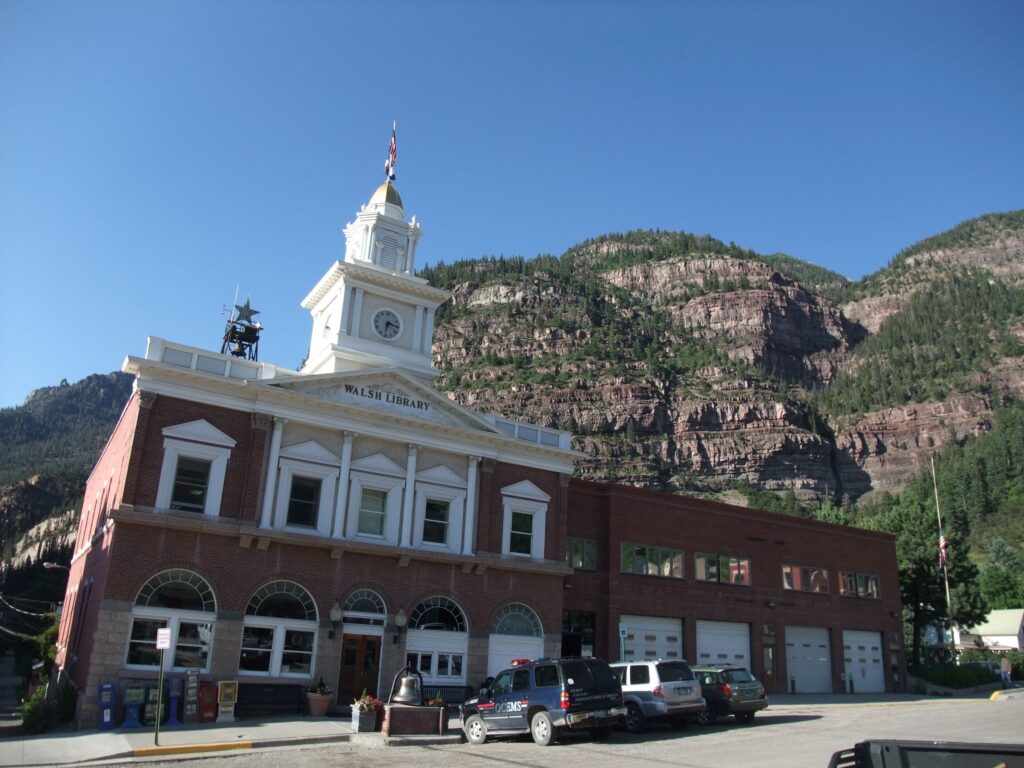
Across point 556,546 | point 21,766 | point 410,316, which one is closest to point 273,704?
point 21,766

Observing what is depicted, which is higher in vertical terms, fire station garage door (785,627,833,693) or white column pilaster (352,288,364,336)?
white column pilaster (352,288,364,336)

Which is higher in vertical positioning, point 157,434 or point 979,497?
point 979,497

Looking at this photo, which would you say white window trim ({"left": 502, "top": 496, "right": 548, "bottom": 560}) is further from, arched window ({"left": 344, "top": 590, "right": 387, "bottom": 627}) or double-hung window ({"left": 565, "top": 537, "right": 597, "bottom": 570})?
arched window ({"left": 344, "top": 590, "right": 387, "bottom": 627})

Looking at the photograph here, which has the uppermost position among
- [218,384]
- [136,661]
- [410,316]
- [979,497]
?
[979,497]

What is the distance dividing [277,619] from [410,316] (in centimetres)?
1394

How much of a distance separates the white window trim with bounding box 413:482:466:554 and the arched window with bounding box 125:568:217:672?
7629 mm

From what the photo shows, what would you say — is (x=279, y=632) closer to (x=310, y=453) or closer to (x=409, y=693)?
(x=310, y=453)

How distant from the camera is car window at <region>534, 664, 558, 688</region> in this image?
65.4 feet

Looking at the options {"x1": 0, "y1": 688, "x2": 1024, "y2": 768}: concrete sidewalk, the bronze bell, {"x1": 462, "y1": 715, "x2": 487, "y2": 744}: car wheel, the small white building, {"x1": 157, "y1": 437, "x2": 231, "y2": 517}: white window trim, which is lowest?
{"x1": 0, "y1": 688, "x2": 1024, "y2": 768}: concrete sidewalk

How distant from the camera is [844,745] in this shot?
61.9 feet

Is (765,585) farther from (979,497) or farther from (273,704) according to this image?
(979,497)

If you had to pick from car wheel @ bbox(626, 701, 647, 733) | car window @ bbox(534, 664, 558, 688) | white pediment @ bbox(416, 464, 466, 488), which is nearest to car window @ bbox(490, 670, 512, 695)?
car window @ bbox(534, 664, 558, 688)

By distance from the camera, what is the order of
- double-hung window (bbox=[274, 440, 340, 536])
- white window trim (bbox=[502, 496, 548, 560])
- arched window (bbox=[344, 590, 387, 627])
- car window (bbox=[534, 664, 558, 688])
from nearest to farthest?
car window (bbox=[534, 664, 558, 688]) → double-hung window (bbox=[274, 440, 340, 536]) → arched window (bbox=[344, 590, 387, 627]) → white window trim (bbox=[502, 496, 548, 560])

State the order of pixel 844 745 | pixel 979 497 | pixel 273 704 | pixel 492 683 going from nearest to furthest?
pixel 844 745
pixel 492 683
pixel 273 704
pixel 979 497
